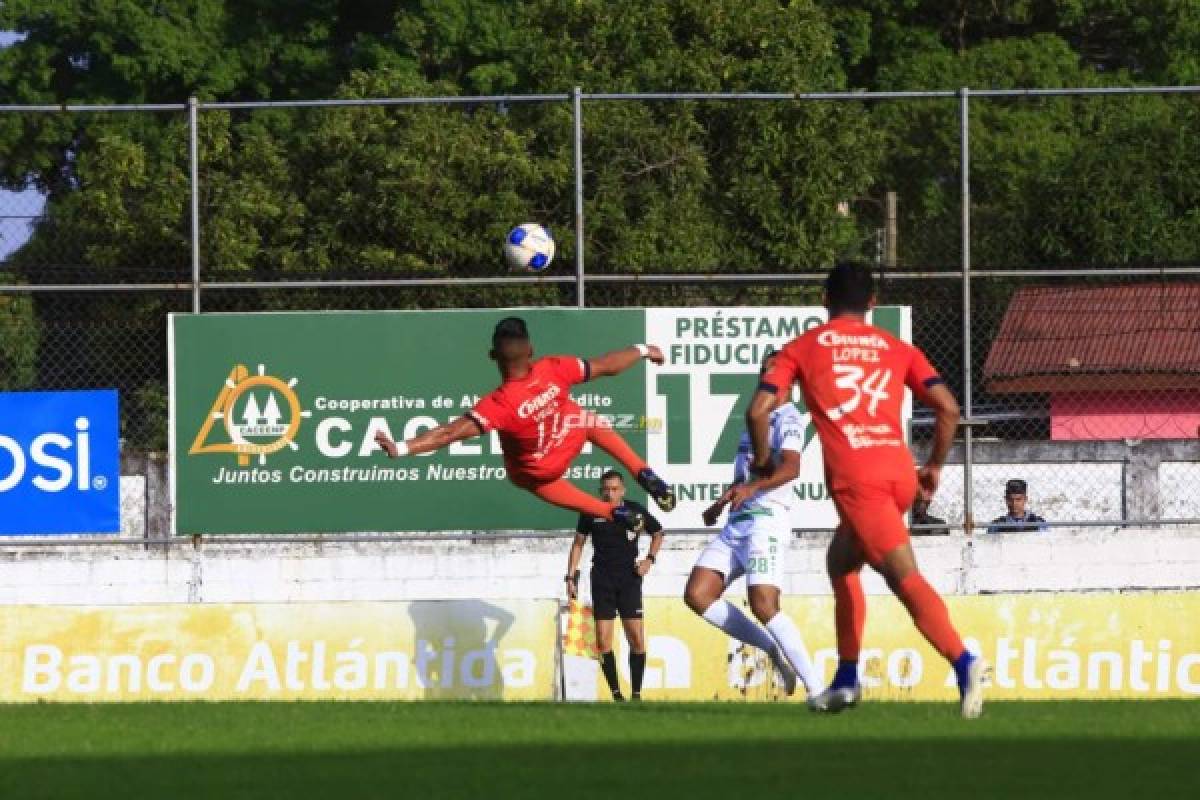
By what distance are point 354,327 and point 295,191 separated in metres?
12.0

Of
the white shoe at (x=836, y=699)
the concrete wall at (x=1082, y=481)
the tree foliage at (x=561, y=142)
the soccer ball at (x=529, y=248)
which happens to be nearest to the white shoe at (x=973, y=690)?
the white shoe at (x=836, y=699)

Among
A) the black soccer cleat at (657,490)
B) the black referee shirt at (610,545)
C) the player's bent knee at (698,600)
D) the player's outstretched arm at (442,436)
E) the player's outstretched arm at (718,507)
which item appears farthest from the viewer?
the black referee shirt at (610,545)

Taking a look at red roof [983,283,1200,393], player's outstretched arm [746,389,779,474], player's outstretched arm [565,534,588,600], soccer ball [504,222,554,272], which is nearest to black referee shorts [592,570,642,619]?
player's outstretched arm [565,534,588,600]

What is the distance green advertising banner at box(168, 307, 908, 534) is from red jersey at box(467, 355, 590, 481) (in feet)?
19.0

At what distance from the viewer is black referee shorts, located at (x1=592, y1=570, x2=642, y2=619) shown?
57.2 ft

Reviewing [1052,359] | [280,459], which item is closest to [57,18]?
[1052,359]

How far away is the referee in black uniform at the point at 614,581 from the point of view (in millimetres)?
17141

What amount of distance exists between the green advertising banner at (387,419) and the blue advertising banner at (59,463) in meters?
0.55

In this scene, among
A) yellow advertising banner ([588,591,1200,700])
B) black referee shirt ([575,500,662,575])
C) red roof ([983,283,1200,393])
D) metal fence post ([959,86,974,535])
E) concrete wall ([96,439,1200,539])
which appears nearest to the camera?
yellow advertising banner ([588,591,1200,700])

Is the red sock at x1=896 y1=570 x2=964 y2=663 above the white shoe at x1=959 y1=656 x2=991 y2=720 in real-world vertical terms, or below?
above

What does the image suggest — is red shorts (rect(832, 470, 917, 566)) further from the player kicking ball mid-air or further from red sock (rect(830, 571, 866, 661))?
the player kicking ball mid-air

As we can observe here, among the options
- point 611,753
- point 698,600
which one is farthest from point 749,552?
point 611,753

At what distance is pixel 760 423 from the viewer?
10.5 m

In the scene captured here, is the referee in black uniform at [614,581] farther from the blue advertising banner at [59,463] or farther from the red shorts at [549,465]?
the blue advertising banner at [59,463]
